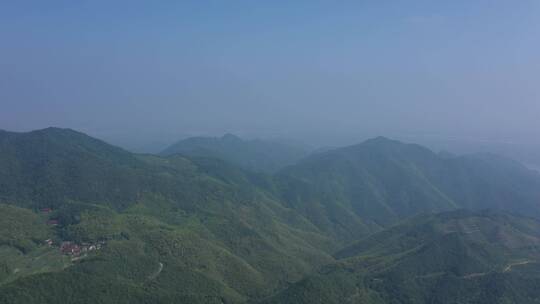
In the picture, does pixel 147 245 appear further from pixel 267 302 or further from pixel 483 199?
pixel 483 199

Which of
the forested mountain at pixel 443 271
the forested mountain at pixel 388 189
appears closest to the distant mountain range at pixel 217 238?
the forested mountain at pixel 443 271

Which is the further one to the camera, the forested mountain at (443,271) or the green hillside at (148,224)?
the forested mountain at (443,271)

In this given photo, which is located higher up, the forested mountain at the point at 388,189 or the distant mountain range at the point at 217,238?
the distant mountain range at the point at 217,238

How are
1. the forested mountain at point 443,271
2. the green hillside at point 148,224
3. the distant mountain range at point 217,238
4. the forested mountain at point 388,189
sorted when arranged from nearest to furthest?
the green hillside at point 148,224 < the distant mountain range at point 217,238 < the forested mountain at point 443,271 < the forested mountain at point 388,189

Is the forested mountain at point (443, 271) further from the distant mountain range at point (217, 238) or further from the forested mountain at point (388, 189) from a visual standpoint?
the forested mountain at point (388, 189)

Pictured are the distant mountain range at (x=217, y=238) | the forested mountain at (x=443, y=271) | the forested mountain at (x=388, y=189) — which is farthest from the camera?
the forested mountain at (x=388, y=189)

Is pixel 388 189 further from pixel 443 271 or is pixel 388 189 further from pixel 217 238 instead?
pixel 443 271

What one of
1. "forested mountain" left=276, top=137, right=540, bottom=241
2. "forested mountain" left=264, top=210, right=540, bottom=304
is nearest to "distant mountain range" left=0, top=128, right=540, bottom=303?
"forested mountain" left=264, top=210, right=540, bottom=304

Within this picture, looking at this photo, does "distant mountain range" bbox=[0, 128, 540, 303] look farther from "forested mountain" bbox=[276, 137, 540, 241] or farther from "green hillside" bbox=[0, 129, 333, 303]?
"forested mountain" bbox=[276, 137, 540, 241]
